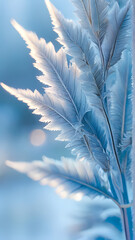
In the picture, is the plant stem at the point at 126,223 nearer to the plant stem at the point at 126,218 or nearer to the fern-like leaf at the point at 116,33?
the plant stem at the point at 126,218

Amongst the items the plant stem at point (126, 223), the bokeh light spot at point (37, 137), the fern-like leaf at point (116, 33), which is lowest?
the plant stem at point (126, 223)

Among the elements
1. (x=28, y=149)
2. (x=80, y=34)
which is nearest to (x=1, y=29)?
(x=80, y=34)

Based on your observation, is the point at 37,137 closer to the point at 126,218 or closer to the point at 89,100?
the point at 89,100

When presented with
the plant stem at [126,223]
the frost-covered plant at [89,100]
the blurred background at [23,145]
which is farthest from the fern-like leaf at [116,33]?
the plant stem at [126,223]

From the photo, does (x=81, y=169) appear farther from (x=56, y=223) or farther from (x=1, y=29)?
(x=1, y=29)

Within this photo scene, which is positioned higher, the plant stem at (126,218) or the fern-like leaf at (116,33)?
the fern-like leaf at (116,33)

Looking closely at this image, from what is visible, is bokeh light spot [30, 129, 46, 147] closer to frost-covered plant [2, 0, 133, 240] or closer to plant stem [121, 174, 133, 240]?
frost-covered plant [2, 0, 133, 240]

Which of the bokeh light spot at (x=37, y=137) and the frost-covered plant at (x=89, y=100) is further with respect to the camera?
the bokeh light spot at (x=37, y=137)
